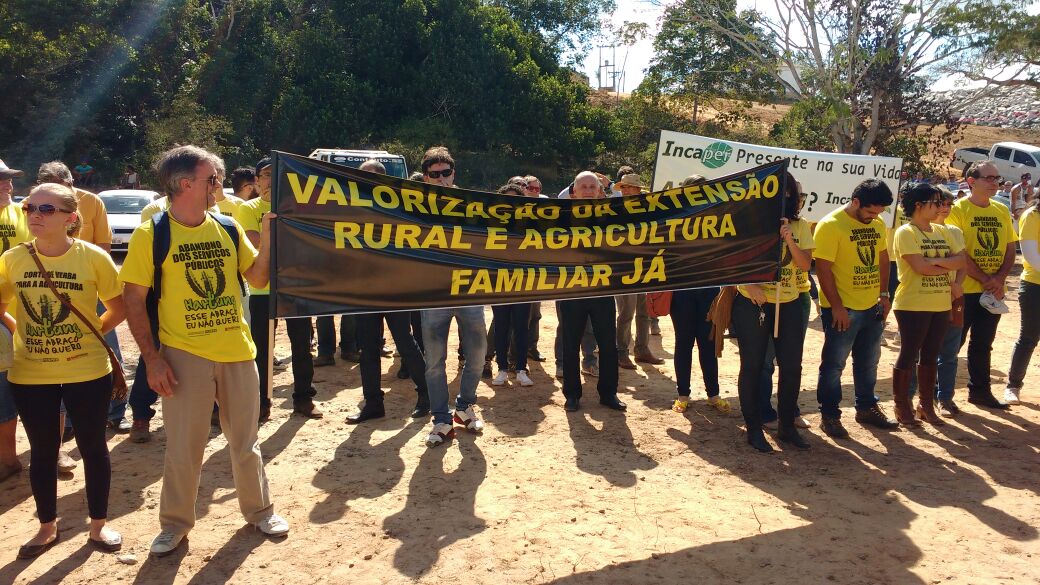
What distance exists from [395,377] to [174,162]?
13.8 feet

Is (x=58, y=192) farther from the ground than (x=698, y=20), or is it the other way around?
(x=698, y=20)

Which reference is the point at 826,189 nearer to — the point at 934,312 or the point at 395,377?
the point at 934,312

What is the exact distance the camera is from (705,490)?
205 inches

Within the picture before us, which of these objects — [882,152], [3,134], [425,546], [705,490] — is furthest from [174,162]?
[3,134]

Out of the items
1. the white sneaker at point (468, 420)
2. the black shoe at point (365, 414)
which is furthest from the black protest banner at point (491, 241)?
the black shoe at point (365, 414)

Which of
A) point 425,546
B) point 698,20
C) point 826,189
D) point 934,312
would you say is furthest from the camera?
point 698,20

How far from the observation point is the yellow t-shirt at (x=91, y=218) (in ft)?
19.2

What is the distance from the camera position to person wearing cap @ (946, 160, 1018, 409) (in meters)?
6.98

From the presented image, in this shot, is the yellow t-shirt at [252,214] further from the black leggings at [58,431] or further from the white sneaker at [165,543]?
the white sneaker at [165,543]

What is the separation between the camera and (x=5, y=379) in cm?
515

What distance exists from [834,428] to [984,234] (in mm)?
2231

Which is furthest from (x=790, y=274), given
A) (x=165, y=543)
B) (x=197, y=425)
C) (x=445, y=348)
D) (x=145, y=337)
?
(x=165, y=543)

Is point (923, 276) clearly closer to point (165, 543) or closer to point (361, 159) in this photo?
point (165, 543)

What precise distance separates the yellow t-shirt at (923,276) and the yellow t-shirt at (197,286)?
4.74m
